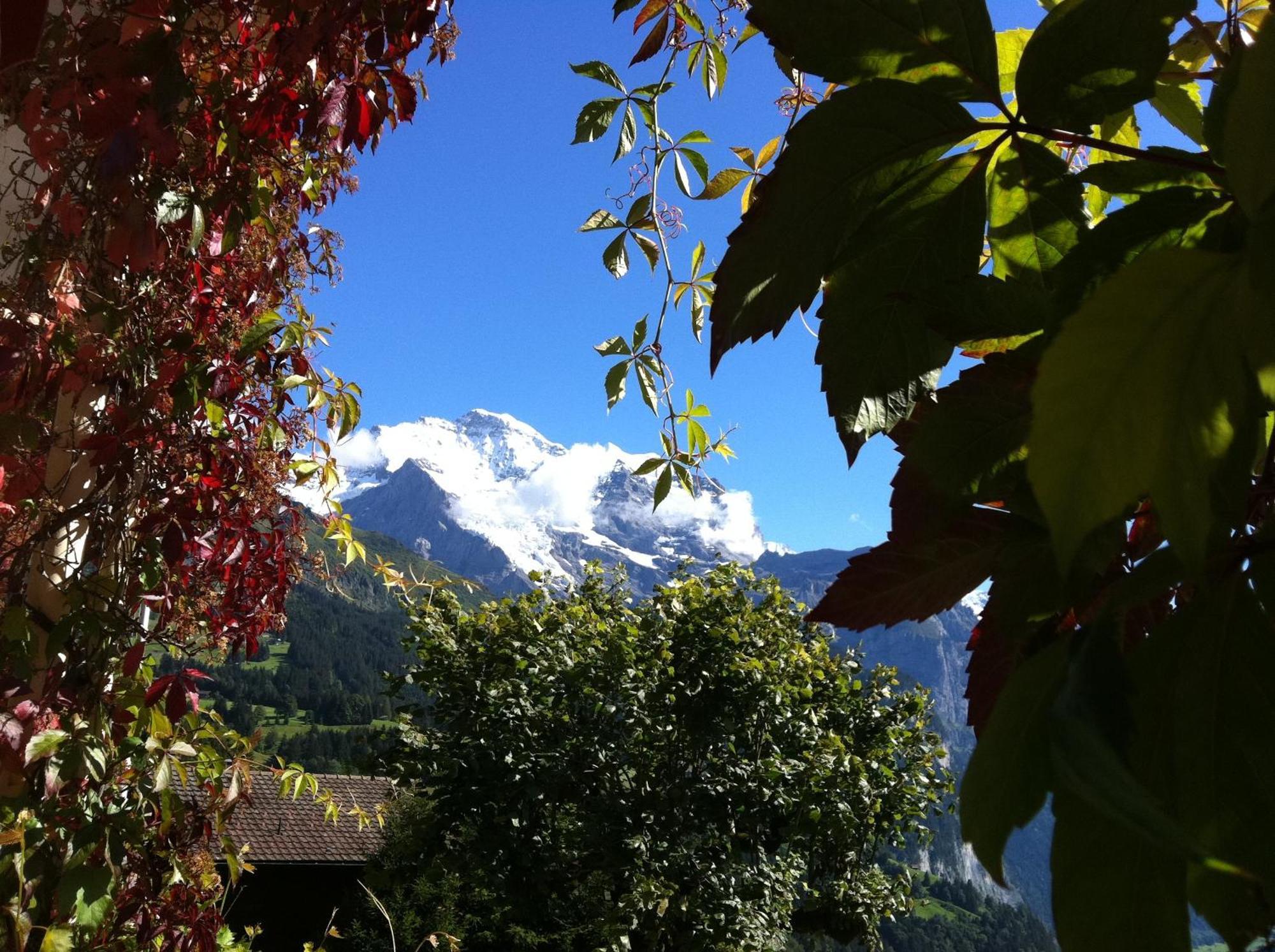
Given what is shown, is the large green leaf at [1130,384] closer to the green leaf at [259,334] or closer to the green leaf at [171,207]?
the green leaf at [171,207]

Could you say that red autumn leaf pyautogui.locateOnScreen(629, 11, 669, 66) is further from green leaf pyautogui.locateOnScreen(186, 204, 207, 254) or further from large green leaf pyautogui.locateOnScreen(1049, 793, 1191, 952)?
large green leaf pyautogui.locateOnScreen(1049, 793, 1191, 952)

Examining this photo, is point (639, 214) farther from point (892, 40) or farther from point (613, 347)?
point (892, 40)

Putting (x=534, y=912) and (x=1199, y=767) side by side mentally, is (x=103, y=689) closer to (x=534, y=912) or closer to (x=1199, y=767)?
(x=1199, y=767)

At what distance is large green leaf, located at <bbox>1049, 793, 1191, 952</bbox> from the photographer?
18 centimetres

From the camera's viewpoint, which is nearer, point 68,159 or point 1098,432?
point 1098,432

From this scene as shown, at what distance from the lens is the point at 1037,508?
0.26 meters

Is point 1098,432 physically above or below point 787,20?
below

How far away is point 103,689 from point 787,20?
155 cm

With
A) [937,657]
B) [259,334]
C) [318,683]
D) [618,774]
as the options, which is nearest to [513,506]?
[937,657]

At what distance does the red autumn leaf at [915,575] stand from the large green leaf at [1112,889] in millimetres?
119

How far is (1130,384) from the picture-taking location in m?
0.15

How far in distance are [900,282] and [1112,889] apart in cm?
23

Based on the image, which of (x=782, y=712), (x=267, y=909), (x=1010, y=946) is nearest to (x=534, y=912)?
(x=782, y=712)

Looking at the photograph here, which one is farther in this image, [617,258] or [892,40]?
[617,258]
